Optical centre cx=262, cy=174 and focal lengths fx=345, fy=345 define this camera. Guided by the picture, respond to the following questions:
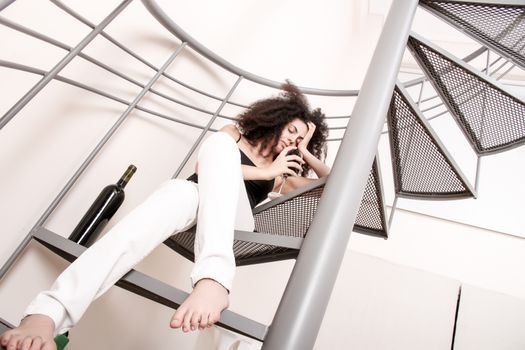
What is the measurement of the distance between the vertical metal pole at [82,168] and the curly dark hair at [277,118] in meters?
0.44

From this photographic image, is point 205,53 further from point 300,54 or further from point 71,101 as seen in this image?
point 300,54

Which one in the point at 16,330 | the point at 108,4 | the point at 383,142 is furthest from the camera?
the point at 383,142

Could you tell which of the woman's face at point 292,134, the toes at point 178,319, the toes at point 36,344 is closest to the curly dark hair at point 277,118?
the woman's face at point 292,134

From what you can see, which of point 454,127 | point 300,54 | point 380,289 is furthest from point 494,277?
point 300,54

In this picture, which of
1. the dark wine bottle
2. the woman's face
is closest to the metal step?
the dark wine bottle

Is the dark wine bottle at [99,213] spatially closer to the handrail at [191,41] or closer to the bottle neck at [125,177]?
the bottle neck at [125,177]

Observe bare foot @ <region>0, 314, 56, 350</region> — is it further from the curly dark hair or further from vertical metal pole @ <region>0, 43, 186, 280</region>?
the curly dark hair

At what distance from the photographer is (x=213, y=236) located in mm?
735

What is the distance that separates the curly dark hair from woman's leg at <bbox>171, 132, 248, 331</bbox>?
600 mm

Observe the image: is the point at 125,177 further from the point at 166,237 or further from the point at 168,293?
the point at 168,293

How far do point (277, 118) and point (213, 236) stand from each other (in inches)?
37.2

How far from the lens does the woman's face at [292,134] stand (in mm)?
1480

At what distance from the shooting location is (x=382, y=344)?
171 centimetres

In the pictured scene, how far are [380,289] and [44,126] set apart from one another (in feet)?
5.57
